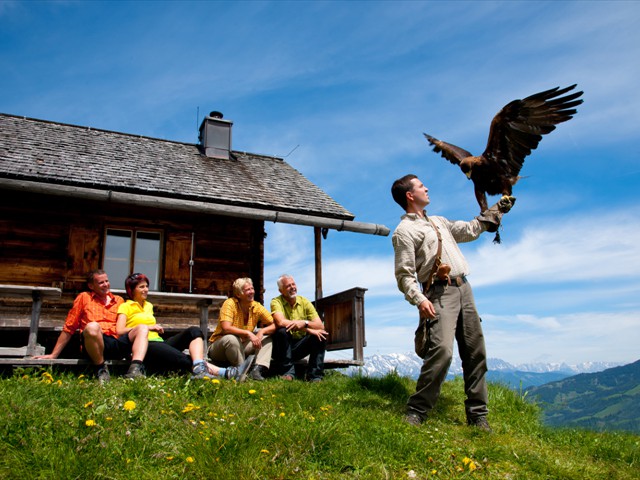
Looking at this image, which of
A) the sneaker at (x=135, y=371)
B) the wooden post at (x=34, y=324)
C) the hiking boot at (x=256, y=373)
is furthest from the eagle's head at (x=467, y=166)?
the wooden post at (x=34, y=324)

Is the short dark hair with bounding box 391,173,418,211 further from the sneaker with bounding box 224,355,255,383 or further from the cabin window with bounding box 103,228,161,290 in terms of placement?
the cabin window with bounding box 103,228,161,290

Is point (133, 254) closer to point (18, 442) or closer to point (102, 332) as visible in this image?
point (102, 332)

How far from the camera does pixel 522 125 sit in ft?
20.5

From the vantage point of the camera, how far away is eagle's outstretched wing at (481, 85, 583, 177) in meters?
6.02

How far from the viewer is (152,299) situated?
306 inches

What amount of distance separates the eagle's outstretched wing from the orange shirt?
457cm

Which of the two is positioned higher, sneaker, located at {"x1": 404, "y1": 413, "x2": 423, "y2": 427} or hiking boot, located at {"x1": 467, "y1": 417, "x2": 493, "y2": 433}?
sneaker, located at {"x1": 404, "y1": 413, "x2": 423, "y2": 427}

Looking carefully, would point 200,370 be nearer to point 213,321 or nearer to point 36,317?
point 36,317

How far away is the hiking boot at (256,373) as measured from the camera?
676cm

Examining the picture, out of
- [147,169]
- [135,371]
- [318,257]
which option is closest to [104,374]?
[135,371]

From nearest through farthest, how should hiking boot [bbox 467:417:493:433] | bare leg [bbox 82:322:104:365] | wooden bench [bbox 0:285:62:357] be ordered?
hiking boot [bbox 467:417:493:433], bare leg [bbox 82:322:104:365], wooden bench [bbox 0:285:62:357]

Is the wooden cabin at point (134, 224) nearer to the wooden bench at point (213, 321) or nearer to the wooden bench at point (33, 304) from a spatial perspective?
the wooden bench at point (213, 321)

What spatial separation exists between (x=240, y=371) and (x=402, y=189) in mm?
2622

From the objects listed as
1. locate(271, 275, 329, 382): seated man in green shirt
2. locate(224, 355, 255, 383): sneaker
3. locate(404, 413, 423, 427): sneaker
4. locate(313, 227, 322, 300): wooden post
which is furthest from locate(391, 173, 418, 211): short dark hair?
locate(313, 227, 322, 300): wooden post
